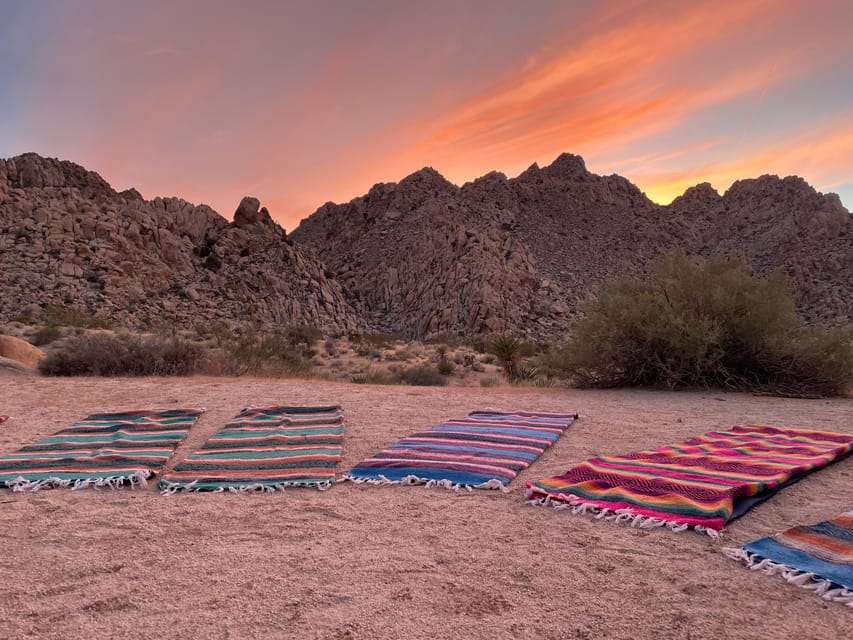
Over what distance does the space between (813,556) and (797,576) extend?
0.27 metres

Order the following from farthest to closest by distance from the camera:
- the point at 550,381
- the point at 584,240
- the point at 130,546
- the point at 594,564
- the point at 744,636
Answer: the point at 584,240 < the point at 550,381 < the point at 130,546 < the point at 594,564 < the point at 744,636

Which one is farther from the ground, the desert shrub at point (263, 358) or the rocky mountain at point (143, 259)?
the rocky mountain at point (143, 259)

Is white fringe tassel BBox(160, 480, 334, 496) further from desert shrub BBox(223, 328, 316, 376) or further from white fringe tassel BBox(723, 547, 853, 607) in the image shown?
desert shrub BBox(223, 328, 316, 376)

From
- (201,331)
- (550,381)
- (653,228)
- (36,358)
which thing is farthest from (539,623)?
(653,228)

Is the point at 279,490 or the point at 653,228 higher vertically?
the point at 653,228

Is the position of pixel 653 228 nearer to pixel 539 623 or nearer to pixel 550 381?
pixel 550 381

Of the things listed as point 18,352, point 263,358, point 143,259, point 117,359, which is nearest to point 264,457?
point 117,359

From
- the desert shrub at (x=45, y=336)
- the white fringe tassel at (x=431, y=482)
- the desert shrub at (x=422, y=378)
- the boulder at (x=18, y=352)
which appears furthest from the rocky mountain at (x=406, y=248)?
the white fringe tassel at (x=431, y=482)

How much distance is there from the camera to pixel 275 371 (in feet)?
50.1

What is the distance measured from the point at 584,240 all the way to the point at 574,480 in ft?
158

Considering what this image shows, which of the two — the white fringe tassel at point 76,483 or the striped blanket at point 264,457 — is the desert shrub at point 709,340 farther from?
the white fringe tassel at point 76,483

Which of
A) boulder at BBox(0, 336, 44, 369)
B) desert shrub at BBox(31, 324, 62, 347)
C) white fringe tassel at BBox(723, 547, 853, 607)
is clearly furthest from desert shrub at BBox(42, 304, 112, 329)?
white fringe tassel at BBox(723, 547, 853, 607)

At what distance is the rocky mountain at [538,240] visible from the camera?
39.2m

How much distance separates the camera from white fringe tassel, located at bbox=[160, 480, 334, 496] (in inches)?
185
